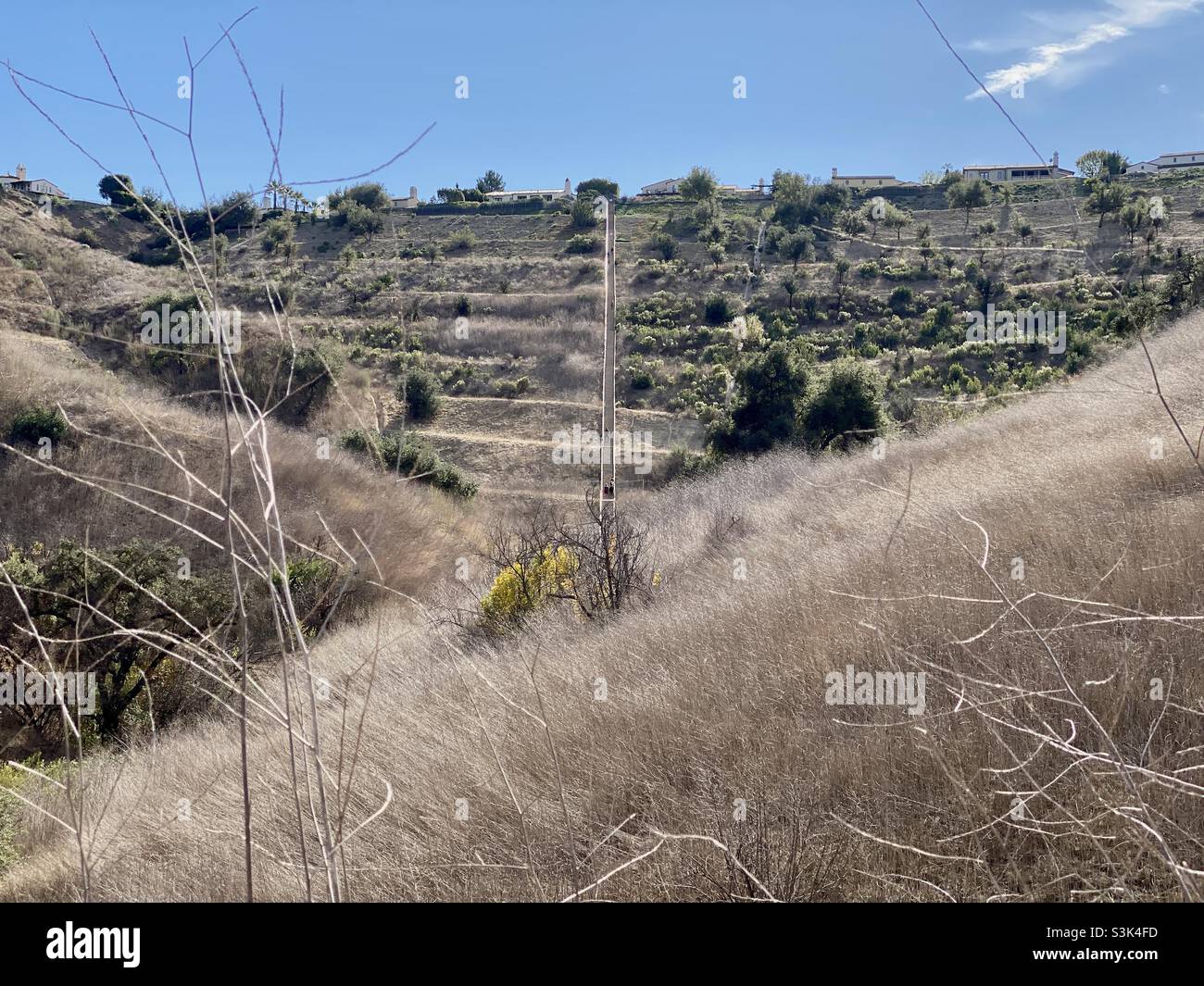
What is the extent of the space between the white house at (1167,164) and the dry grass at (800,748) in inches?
1981

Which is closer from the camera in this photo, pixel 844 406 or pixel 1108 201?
pixel 844 406

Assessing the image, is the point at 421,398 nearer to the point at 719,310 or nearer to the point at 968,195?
the point at 719,310

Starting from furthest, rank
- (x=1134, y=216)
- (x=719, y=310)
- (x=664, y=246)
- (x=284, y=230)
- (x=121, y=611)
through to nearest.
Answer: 1. (x=664, y=246)
2. (x=719, y=310)
3. (x=1134, y=216)
4. (x=121, y=611)
5. (x=284, y=230)

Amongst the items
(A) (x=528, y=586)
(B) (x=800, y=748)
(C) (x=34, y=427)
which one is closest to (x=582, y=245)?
(C) (x=34, y=427)

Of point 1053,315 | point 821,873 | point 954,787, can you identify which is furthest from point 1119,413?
point 1053,315

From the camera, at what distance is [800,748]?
364 cm

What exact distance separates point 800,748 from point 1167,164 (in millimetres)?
59188

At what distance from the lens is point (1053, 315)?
28.3 metres

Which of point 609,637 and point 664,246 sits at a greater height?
point 664,246

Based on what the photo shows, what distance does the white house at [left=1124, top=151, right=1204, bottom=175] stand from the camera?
1859 inches

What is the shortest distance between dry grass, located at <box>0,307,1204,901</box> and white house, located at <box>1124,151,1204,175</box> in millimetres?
50316
